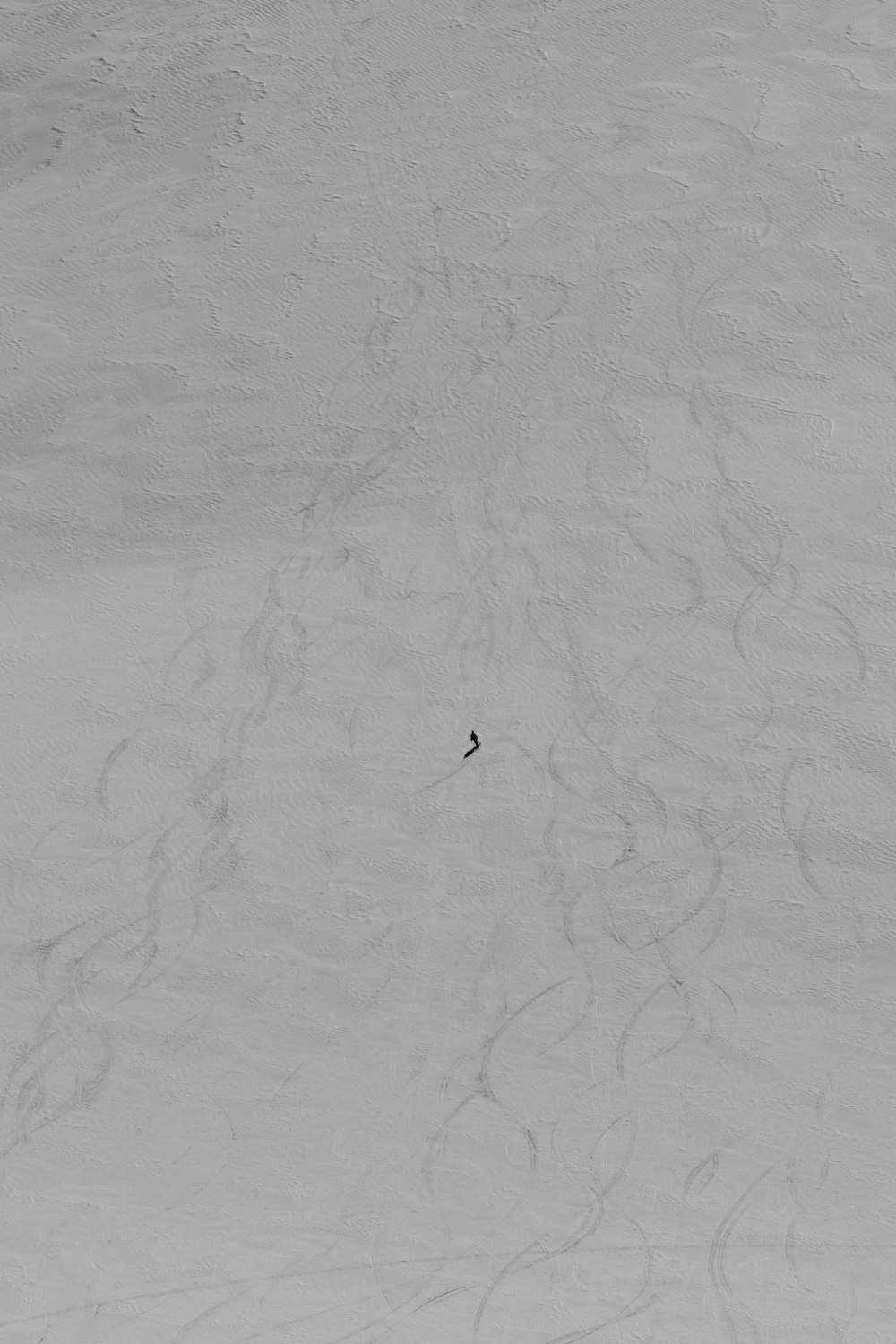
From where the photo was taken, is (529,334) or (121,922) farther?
(529,334)

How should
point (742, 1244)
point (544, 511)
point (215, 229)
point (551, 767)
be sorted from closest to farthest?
point (742, 1244)
point (551, 767)
point (544, 511)
point (215, 229)

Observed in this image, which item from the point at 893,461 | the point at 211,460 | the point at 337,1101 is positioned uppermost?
the point at 893,461

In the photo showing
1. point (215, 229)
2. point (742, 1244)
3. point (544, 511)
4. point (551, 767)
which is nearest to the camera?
point (742, 1244)

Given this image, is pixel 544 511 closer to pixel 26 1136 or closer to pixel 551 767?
pixel 551 767

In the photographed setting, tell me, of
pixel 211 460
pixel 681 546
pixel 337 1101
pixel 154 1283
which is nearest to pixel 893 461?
pixel 681 546

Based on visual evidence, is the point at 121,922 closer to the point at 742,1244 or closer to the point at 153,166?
the point at 742,1244

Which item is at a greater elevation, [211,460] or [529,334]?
[529,334]

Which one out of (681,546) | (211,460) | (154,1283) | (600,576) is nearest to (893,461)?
(681,546)
